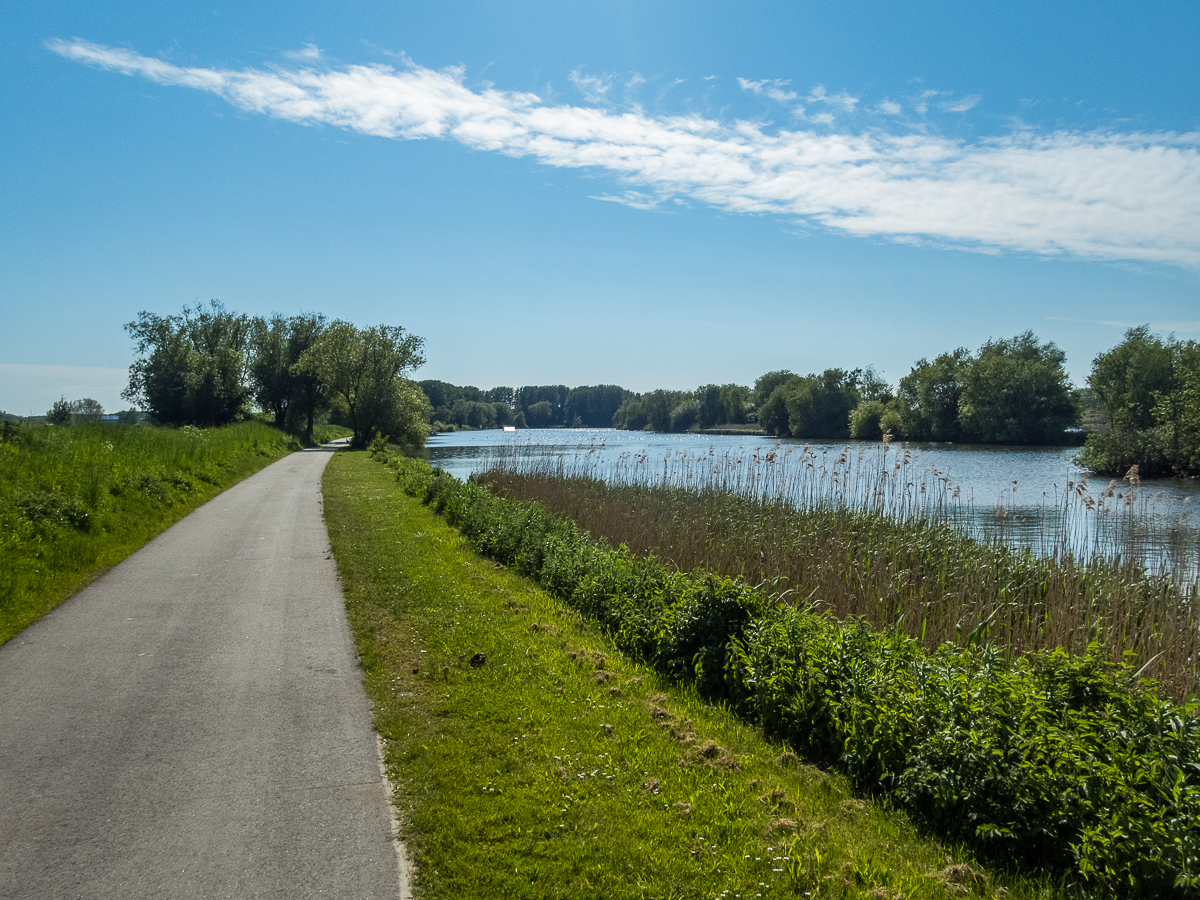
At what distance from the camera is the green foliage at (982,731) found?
3.59 m

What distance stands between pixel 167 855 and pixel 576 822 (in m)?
2.25

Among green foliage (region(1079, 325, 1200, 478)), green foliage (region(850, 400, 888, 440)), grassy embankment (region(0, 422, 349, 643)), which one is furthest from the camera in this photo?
green foliage (region(850, 400, 888, 440))

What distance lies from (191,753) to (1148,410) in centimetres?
4693

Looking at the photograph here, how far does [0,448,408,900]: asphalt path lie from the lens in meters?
3.73

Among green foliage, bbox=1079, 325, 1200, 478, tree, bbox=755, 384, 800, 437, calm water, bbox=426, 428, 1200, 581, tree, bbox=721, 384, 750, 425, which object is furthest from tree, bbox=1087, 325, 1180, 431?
tree, bbox=721, 384, 750, 425

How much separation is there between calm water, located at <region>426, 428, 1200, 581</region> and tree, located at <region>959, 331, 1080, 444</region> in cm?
485

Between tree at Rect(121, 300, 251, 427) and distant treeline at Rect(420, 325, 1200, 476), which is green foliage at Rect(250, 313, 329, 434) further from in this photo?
distant treeline at Rect(420, 325, 1200, 476)

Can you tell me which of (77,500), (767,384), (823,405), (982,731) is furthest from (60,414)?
(767,384)

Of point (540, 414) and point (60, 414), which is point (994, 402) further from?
point (540, 414)

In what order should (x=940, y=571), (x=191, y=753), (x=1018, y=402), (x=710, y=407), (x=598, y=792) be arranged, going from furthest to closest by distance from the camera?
(x=710, y=407), (x=1018, y=402), (x=940, y=571), (x=191, y=753), (x=598, y=792)

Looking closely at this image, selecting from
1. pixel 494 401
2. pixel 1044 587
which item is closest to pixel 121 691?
pixel 1044 587

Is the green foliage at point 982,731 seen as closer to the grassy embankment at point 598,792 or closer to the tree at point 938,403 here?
the grassy embankment at point 598,792

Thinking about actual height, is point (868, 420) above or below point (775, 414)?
below

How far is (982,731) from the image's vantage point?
168 inches
